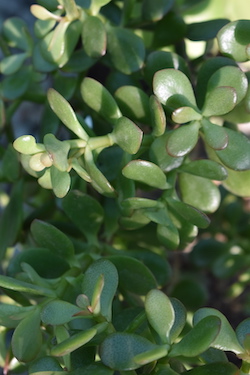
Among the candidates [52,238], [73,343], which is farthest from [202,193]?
[73,343]

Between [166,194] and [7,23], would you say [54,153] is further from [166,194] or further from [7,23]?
[7,23]

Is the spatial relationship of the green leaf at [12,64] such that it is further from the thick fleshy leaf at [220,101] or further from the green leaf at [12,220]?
the thick fleshy leaf at [220,101]

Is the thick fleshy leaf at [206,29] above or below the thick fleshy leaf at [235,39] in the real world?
below

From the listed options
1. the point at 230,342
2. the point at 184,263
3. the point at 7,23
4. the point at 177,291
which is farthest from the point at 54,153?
the point at 184,263

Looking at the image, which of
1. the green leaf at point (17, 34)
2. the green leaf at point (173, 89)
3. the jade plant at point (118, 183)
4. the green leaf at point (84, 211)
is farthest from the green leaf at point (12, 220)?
the green leaf at point (173, 89)

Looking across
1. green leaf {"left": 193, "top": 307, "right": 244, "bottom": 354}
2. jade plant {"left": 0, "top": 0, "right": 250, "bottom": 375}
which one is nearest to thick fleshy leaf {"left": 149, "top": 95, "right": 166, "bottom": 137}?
jade plant {"left": 0, "top": 0, "right": 250, "bottom": 375}
